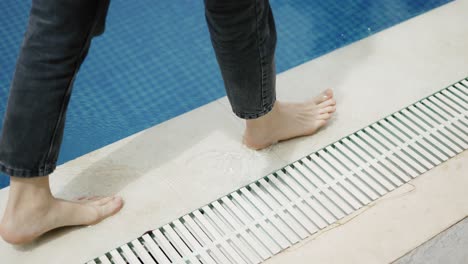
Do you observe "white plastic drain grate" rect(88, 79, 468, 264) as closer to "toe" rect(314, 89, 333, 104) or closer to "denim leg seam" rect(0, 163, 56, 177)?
"toe" rect(314, 89, 333, 104)

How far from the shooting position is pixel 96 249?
4.85ft

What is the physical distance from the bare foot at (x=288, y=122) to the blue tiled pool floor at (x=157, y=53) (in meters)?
0.50

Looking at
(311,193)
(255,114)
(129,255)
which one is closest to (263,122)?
(255,114)

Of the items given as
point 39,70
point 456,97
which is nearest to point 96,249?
point 39,70

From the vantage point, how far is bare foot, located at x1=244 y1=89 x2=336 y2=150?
1.65 meters

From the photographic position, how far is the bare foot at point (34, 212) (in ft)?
4.44

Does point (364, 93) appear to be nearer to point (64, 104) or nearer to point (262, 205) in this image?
point (262, 205)

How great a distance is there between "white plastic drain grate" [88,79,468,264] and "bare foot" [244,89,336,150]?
9 cm

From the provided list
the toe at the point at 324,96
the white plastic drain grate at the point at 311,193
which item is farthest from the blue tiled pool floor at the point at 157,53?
the white plastic drain grate at the point at 311,193

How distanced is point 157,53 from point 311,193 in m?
0.99

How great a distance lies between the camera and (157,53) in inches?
90.7

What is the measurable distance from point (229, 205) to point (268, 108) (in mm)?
284

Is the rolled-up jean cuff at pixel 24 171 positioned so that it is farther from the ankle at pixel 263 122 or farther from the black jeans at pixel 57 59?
the ankle at pixel 263 122

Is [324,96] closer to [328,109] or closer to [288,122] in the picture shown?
[328,109]
